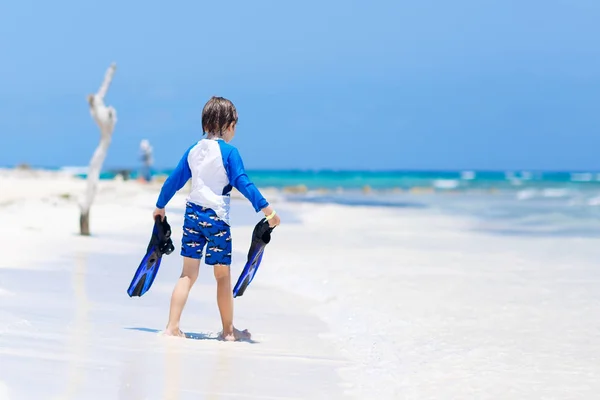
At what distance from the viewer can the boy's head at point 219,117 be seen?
5.57m


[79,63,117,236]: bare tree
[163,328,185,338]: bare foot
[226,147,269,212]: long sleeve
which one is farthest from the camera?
[79,63,117,236]: bare tree

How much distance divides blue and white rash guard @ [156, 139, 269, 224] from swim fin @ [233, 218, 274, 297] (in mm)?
249

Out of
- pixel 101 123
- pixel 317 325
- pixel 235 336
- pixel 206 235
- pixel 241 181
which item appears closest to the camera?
pixel 241 181

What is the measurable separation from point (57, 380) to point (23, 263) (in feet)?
16.7

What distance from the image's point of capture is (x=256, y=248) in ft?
19.3

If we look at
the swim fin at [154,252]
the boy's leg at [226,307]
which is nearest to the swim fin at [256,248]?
the boy's leg at [226,307]

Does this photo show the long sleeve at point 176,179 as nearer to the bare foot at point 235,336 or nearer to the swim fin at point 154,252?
the swim fin at point 154,252

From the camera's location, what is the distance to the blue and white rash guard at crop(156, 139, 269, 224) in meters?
5.50

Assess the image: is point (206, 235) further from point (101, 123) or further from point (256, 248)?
point (101, 123)

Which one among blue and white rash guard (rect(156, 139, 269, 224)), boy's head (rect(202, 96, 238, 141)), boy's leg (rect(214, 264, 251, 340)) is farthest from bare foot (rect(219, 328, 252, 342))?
boy's head (rect(202, 96, 238, 141))

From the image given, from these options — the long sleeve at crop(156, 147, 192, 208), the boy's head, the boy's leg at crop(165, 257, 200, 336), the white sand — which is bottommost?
the white sand

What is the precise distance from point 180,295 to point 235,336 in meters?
0.45

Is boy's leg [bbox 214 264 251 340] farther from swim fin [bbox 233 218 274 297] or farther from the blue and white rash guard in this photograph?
the blue and white rash guard

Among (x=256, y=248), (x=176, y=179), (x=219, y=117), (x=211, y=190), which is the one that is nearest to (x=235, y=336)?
(x=256, y=248)
